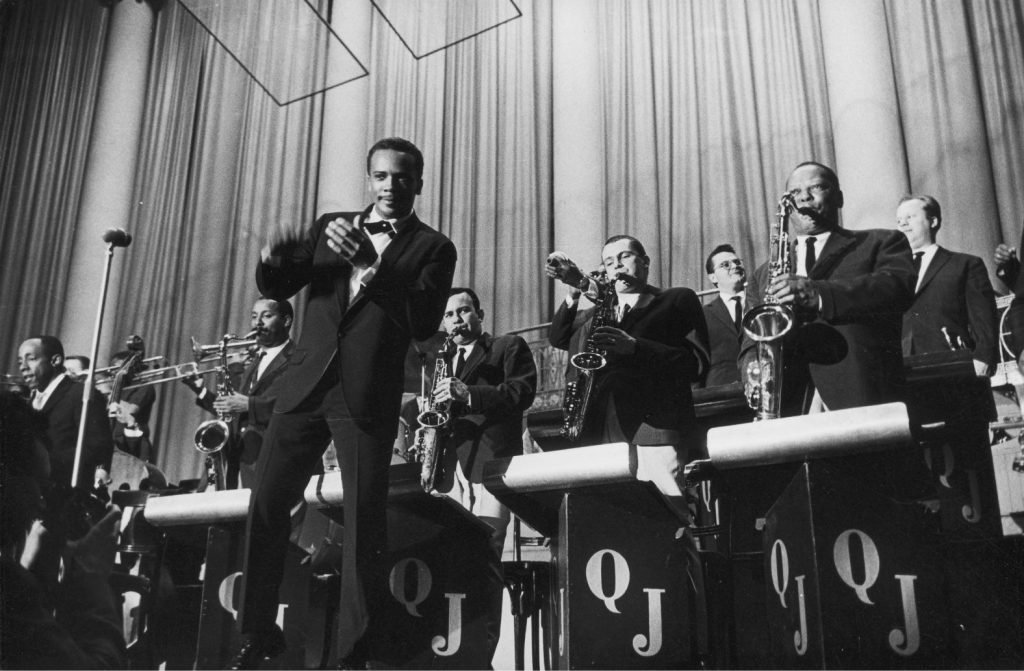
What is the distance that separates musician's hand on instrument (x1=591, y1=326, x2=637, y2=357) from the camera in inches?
137

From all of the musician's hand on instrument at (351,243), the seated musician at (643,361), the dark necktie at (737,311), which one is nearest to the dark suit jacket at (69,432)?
the musician's hand on instrument at (351,243)

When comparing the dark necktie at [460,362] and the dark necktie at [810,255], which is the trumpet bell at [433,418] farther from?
the dark necktie at [810,255]

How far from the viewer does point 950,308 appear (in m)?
4.19

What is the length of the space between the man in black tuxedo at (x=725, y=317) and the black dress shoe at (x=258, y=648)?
8.79 feet

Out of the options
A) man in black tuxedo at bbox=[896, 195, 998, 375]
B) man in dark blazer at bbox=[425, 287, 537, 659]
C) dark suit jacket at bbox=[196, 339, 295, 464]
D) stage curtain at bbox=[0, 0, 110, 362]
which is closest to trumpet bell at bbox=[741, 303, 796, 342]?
man in black tuxedo at bbox=[896, 195, 998, 375]

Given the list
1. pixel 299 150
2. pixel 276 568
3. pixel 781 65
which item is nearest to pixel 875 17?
pixel 781 65

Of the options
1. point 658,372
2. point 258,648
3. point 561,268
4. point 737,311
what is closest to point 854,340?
point 658,372

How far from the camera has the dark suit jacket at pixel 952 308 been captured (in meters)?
4.12

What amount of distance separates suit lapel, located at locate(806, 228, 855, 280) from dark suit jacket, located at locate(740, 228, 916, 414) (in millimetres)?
82

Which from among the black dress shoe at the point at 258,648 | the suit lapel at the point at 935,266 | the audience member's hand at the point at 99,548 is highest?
the suit lapel at the point at 935,266

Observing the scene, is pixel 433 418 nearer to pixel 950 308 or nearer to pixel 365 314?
Result: pixel 365 314

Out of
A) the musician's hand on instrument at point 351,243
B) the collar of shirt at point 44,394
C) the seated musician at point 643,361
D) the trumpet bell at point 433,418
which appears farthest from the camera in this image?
the trumpet bell at point 433,418

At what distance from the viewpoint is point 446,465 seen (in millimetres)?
4512

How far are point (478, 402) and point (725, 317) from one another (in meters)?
1.61
